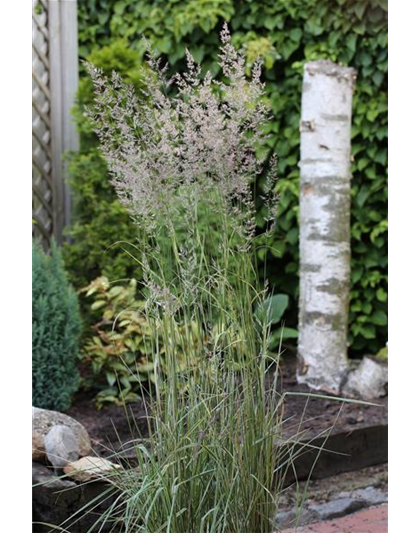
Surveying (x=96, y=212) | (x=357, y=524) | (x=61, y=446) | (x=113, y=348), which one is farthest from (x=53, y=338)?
(x=357, y=524)

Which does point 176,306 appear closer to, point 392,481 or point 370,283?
point 392,481

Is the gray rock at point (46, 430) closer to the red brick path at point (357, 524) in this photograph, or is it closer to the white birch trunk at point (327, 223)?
the red brick path at point (357, 524)

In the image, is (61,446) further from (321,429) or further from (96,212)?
(96,212)

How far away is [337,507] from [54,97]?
10.0ft

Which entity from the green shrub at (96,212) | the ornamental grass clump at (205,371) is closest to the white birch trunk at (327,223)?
the green shrub at (96,212)

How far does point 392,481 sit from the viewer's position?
1.80 meters

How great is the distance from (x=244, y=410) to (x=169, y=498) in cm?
30

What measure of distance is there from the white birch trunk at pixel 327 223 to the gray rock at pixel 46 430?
144cm

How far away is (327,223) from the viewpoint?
14.0 ft

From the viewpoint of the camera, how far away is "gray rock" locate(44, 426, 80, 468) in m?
3.10

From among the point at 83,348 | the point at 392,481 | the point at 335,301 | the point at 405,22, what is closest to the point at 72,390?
the point at 83,348

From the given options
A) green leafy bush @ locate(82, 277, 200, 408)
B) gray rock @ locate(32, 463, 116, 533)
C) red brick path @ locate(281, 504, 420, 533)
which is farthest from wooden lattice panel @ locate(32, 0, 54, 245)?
red brick path @ locate(281, 504, 420, 533)
